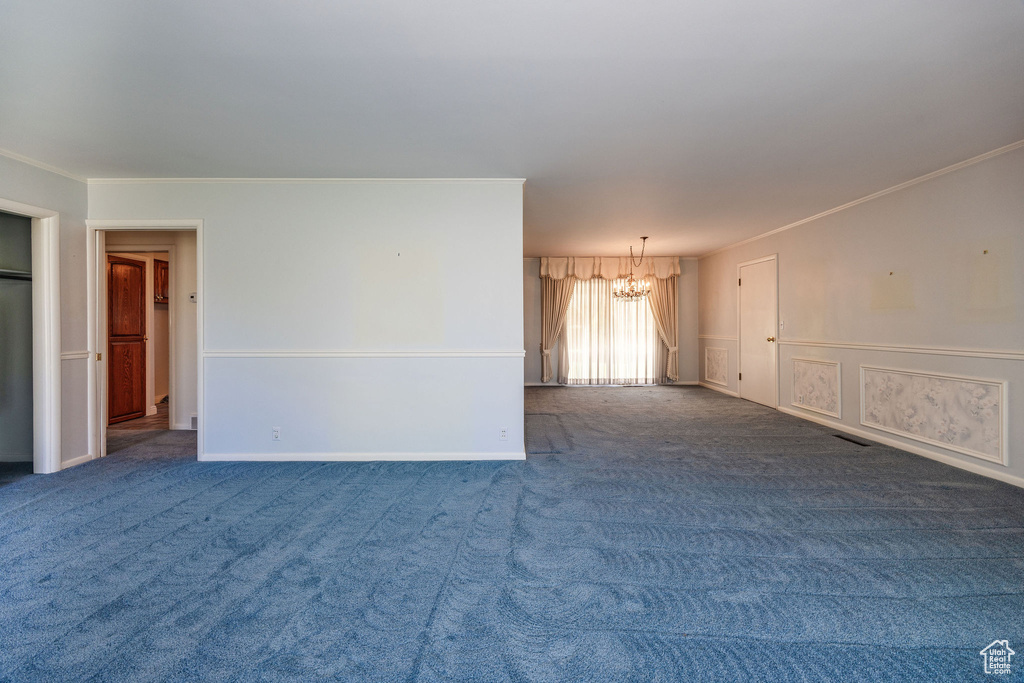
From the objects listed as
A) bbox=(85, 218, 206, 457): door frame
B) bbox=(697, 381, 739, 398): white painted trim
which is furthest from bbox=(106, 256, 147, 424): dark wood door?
bbox=(697, 381, 739, 398): white painted trim

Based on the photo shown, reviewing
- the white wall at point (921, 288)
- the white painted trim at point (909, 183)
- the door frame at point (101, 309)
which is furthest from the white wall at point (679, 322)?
the door frame at point (101, 309)

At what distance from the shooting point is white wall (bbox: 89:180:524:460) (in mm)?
4273

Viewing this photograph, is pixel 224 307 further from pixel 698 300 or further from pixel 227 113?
pixel 698 300

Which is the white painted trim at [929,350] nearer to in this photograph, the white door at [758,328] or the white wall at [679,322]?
the white door at [758,328]

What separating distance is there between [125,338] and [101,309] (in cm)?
195

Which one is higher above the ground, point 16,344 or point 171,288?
point 171,288

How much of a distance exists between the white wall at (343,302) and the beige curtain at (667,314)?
5.71 m

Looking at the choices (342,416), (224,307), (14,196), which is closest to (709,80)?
(342,416)

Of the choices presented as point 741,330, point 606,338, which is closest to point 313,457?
point 606,338

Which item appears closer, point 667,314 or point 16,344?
point 16,344

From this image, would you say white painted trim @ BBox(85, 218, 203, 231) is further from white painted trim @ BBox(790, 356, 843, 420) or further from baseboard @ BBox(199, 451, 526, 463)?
white painted trim @ BBox(790, 356, 843, 420)

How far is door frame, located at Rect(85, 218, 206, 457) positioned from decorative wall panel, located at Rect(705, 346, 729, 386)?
7.77m

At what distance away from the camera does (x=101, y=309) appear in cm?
445

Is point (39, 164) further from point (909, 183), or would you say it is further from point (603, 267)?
point (603, 267)
